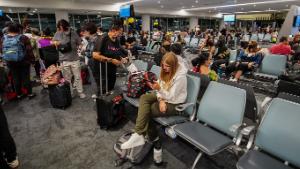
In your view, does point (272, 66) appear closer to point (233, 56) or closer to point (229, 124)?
point (233, 56)

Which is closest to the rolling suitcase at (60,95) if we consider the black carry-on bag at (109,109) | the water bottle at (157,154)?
the black carry-on bag at (109,109)

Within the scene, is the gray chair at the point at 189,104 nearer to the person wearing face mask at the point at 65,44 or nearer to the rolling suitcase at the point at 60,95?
the rolling suitcase at the point at 60,95

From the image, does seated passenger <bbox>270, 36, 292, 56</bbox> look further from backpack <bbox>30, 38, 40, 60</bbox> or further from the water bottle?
backpack <bbox>30, 38, 40, 60</bbox>

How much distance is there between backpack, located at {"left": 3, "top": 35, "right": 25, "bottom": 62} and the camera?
3434 mm

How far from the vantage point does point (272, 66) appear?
398 cm

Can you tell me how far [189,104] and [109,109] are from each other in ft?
3.65

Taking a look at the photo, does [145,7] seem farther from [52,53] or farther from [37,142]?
[37,142]

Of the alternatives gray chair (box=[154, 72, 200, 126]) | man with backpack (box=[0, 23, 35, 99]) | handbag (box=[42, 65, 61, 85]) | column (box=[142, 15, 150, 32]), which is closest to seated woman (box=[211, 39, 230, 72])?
gray chair (box=[154, 72, 200, 126])

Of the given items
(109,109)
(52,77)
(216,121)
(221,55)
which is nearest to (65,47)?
(52,77)

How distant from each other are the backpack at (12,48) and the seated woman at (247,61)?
4.30 metres

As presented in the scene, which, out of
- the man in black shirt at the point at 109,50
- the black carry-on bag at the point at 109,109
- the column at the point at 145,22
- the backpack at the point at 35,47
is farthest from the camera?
the column at the point at 145,22

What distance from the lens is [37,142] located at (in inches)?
98.6

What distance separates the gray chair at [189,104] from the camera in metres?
2.08

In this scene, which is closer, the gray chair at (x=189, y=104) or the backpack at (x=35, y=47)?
the gray chair at (x=189, y=104)
